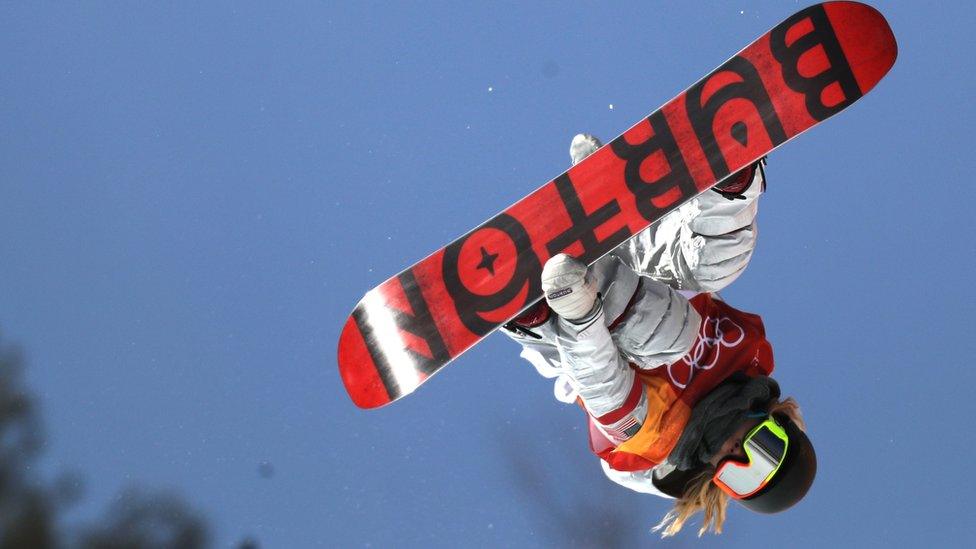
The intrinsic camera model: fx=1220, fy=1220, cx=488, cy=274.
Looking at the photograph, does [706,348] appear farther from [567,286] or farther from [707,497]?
[567,286]

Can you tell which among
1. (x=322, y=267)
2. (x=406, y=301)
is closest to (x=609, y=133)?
(x=322, y=267)

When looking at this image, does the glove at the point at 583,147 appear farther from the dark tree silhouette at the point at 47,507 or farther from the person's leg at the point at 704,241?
the dark tree silhouette at the point at 47,507

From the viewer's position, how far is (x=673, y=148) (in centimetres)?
150

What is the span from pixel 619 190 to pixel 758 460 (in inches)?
16.3

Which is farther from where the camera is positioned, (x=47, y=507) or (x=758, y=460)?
(x=47, y=507)

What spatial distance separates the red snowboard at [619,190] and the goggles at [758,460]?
0.34 metres

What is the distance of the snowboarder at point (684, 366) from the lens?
1.54 m

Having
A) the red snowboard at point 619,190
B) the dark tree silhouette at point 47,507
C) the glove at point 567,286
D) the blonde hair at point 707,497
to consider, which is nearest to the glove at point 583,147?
the red snowboard at point 619,190

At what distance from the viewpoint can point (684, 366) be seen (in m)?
1.66

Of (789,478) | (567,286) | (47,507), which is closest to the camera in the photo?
(567,286)

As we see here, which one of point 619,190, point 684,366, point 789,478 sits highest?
point 619,190

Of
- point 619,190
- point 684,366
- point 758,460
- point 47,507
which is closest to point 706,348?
point 684,366

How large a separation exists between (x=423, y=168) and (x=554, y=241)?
742 mm

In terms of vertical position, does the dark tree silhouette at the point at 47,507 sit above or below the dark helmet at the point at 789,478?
above
